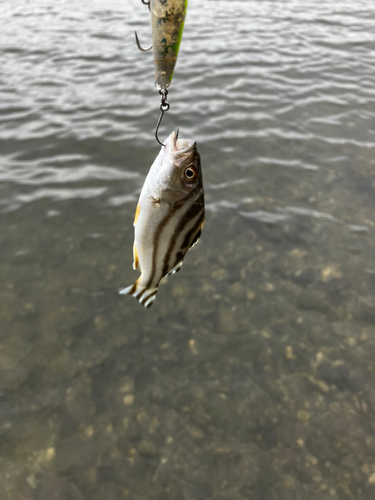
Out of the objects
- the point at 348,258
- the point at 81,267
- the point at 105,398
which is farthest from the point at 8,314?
the point at 348,258

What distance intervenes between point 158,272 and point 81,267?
342 cm

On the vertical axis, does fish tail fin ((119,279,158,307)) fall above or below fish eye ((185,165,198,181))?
below

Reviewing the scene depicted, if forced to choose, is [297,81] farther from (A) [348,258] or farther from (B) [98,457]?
(B) [98,457]

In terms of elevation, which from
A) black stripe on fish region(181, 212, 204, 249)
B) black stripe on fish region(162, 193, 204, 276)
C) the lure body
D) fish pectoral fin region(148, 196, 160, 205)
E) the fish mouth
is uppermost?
the lure body

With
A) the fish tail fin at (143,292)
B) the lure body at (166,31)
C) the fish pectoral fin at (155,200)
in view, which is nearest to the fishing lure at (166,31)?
the lure body at (166,31)

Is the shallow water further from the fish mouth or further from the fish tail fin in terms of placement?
the fish mouth

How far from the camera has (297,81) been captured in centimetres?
1070

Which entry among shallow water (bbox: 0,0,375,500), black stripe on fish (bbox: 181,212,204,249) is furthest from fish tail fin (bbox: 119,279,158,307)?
shallow water (bbox: 0,0,375,500)

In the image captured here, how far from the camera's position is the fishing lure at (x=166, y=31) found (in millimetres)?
2156

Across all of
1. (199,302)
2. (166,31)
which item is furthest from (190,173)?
(199,302)

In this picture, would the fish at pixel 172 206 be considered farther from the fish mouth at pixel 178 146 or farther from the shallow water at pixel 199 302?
the shallow water at pixel 199 302

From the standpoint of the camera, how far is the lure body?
2156mm

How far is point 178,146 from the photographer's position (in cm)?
266

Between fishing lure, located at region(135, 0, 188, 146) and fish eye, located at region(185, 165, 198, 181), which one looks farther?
fish eye, located at region(185, 165, 198, 181)
